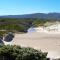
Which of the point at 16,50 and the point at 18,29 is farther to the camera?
the point at 18,29

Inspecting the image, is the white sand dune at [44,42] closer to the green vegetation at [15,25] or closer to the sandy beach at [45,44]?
the sandy beach at [45,44]

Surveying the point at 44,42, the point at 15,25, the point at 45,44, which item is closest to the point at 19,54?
the point at 45,44

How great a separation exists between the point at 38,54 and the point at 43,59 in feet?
1.16

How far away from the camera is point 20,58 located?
11578mm

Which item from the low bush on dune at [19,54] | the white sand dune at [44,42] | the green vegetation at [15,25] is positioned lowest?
the green vegetation at [15,25]

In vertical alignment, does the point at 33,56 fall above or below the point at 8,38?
above

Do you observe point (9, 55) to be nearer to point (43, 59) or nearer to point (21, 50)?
point (21, 50)

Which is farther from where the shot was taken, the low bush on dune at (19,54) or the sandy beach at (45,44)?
the sandy beach at (45,44)

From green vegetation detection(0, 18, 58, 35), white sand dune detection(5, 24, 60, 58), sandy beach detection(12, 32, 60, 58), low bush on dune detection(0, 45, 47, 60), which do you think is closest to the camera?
low bush on dune detection(0, 45, 47, 60)

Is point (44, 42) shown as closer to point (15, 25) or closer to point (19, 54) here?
point (19, 54)

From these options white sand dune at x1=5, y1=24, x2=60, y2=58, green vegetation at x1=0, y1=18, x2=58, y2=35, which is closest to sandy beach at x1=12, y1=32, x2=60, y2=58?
white sand dune at x1=5, y1=24, x2=60, y2=58

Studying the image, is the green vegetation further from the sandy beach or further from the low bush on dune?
the low bush on dune

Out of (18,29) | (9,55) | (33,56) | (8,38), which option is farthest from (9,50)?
(18,29)

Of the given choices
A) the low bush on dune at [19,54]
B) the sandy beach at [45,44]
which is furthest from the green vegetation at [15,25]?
the low bush on dune at [19,54]
